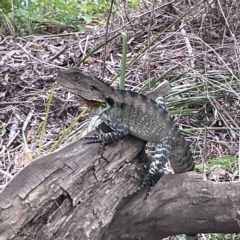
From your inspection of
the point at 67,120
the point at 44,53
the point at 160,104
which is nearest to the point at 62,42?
the point at 44,53

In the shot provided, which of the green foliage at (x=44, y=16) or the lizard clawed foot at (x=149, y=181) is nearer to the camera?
the lizard clawed foot at (x=149, y=181)

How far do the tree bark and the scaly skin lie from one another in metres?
0.11

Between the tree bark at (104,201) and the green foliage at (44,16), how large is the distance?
451cm

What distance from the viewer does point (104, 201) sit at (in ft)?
9.39

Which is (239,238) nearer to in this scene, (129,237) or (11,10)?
(129,237)

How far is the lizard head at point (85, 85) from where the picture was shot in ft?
10.5

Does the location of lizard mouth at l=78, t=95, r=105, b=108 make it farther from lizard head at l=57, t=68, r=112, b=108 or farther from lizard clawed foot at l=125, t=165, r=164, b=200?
lizard clawed foot at l=125, t=165, r=164, b=200

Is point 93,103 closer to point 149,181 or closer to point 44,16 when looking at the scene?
point 149,181

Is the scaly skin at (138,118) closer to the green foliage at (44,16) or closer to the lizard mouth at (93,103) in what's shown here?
the lizard mouth at (93,103)

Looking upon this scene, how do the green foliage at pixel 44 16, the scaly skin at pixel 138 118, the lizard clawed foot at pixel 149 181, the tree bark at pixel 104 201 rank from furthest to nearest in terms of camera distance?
the green foliage at pixel 44 16 < the scaly skin at pixel 138 118 < the lizard clawed foot at pixel 149 181 < the tree bark at pixel 104 201

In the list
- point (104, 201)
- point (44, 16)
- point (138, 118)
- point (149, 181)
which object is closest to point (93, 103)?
point (138, 118)

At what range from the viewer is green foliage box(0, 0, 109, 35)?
738 cm

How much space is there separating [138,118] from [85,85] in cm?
44

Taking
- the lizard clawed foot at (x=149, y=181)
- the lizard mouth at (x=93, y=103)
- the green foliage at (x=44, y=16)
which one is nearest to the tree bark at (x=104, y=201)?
the lizard clawed foot at (x=149, y=181)
